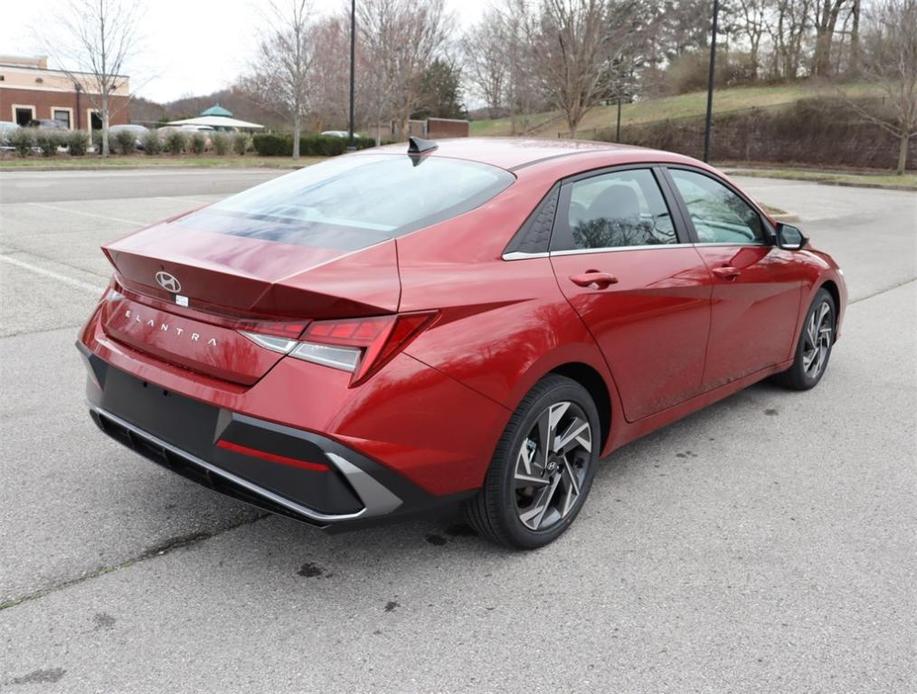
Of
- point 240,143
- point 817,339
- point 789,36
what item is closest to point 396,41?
point 240,143

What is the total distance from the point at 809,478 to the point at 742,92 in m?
59.0

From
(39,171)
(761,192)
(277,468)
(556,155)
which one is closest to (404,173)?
(556,155)

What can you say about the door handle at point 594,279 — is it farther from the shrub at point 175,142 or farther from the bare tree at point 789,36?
the bare tree at point 789,36

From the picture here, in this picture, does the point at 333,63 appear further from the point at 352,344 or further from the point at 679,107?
the point at 352,344

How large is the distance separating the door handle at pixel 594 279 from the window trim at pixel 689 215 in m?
0.84

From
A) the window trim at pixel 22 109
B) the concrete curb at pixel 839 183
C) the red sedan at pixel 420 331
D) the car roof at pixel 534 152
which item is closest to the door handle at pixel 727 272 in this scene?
the red sedan at pixel 420 331

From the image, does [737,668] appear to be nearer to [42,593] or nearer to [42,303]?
[42,593]

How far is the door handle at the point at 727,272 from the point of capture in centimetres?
408

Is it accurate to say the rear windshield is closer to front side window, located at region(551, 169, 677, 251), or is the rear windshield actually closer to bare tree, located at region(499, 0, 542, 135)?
front side window, located at region(551, 169, 677, 251)

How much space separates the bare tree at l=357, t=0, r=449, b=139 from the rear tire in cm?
4327

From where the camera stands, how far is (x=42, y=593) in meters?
2.80

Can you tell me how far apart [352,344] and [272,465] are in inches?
18.0

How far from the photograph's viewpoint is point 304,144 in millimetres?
41844

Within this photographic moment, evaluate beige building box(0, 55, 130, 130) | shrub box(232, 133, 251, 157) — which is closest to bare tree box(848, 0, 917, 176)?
shrub box(232, 133, 251, 157)
